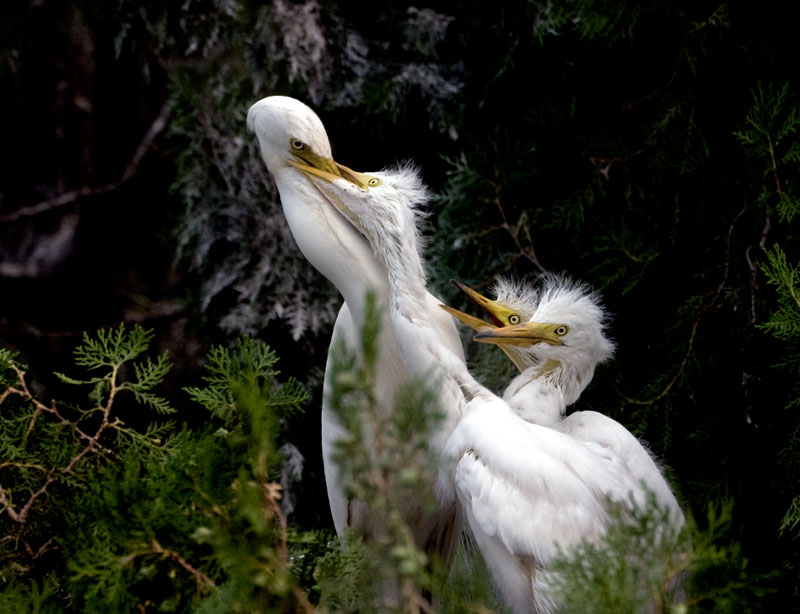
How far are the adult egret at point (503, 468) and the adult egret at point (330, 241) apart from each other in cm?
4

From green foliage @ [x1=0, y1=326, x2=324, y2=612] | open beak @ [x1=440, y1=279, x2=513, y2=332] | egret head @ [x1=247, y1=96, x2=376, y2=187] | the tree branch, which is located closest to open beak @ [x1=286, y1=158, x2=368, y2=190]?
egret head @ [x1=247, y1=96, x2=376, y2=187]

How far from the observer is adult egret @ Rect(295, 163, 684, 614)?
1245 mm

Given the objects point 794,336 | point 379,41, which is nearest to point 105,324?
point 379,41

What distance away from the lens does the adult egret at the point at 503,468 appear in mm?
1245

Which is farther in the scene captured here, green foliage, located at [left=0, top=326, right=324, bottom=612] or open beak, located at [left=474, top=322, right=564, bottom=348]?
open beak, located at [left=474, top=322, right=564, bottom=348]

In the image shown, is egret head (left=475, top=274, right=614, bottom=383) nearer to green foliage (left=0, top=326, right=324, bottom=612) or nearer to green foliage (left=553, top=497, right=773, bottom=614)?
green foliage (left=0, top=326, right=324, bottom=612)

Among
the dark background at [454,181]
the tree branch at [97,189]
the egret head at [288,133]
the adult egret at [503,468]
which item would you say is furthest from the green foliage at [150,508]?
the tree branch at [97,189]

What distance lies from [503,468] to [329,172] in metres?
0.48

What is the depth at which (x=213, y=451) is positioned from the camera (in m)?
0.98

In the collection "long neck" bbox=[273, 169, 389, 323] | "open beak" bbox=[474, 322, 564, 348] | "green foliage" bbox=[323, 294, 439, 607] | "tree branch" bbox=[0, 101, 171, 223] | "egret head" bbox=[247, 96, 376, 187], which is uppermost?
"green foliage" bbox=[323, 294, 439, 607]

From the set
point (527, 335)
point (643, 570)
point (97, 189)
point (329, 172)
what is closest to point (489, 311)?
point (527, 335)

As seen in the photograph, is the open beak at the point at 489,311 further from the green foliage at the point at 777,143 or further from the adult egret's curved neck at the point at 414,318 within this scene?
the green foliage at the point at 777,143

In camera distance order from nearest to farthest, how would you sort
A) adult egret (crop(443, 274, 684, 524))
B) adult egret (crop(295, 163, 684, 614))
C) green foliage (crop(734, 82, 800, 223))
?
1. adult egret (crop(295, 163, 684, 614))
2. adult egret (crop(443, 274, 684, 524))
3. green foliage (crop(734, 82, 800, 223))

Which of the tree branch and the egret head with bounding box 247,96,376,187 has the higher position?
the egret head with bounding box 247,96,376,187
